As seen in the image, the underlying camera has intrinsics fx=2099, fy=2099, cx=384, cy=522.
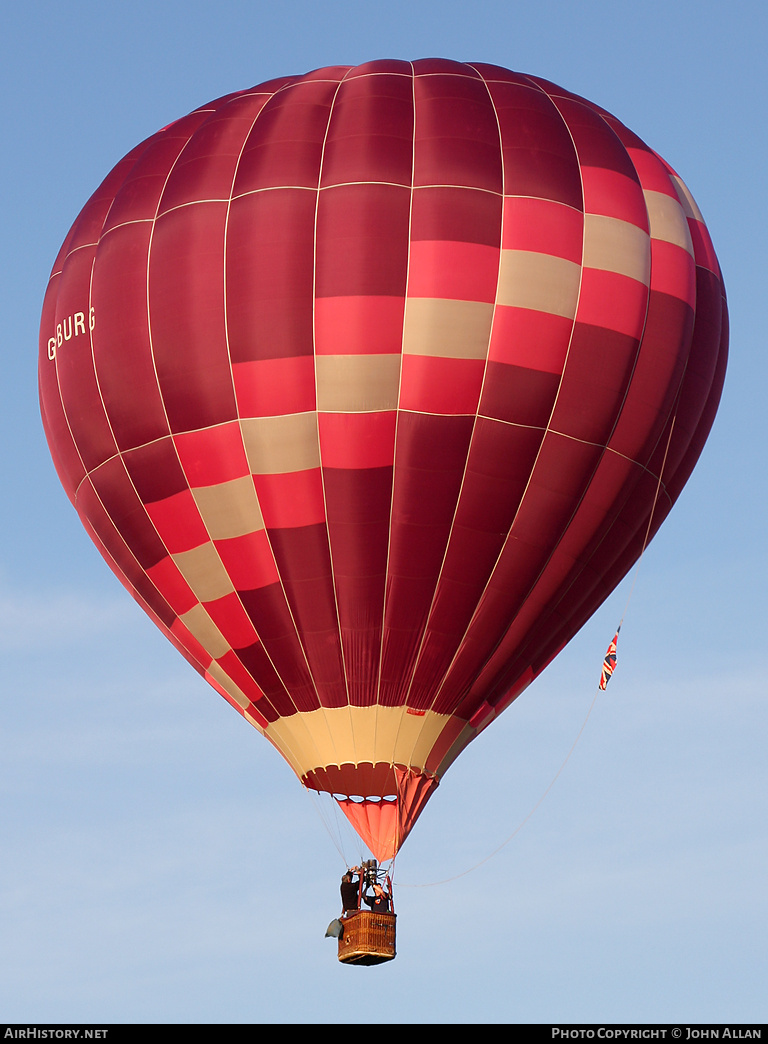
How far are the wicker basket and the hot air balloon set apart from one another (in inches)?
35.5

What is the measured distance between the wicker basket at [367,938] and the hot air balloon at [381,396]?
0.90 m

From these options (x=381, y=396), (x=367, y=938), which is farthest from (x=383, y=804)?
(x=381, y=396)

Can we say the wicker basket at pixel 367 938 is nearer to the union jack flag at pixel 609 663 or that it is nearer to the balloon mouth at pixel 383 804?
the balloon mouth at pixel 383 804

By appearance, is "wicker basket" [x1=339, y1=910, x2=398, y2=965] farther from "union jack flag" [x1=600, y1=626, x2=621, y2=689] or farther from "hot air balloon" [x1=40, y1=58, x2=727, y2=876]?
"union jack flag" [x1=600, y1=626, x2=621, y2=689]

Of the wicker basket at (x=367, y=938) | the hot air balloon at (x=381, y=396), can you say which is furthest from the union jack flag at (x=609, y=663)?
the wicker basket at (x=367, y=938)

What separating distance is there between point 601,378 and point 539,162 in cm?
223

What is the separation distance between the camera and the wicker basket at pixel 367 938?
19.5 meters

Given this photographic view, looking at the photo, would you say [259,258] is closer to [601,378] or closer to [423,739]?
[601,378]

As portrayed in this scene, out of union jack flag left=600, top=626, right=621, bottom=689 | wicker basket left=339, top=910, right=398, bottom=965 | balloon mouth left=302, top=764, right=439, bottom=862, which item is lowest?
wicker basket left=339, top=910, right=398, bottom=965

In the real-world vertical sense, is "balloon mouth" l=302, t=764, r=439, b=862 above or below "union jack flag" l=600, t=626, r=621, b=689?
below

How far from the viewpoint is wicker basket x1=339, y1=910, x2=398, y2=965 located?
19.5 metres

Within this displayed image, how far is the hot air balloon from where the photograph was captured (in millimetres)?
19750

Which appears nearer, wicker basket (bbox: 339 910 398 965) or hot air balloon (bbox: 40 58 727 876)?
wicker basket (bbox: 339 910 398 965)

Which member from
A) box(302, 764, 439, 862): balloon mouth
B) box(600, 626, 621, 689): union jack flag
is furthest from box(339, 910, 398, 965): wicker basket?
box(600, 626, 621, 689): union jack flag
